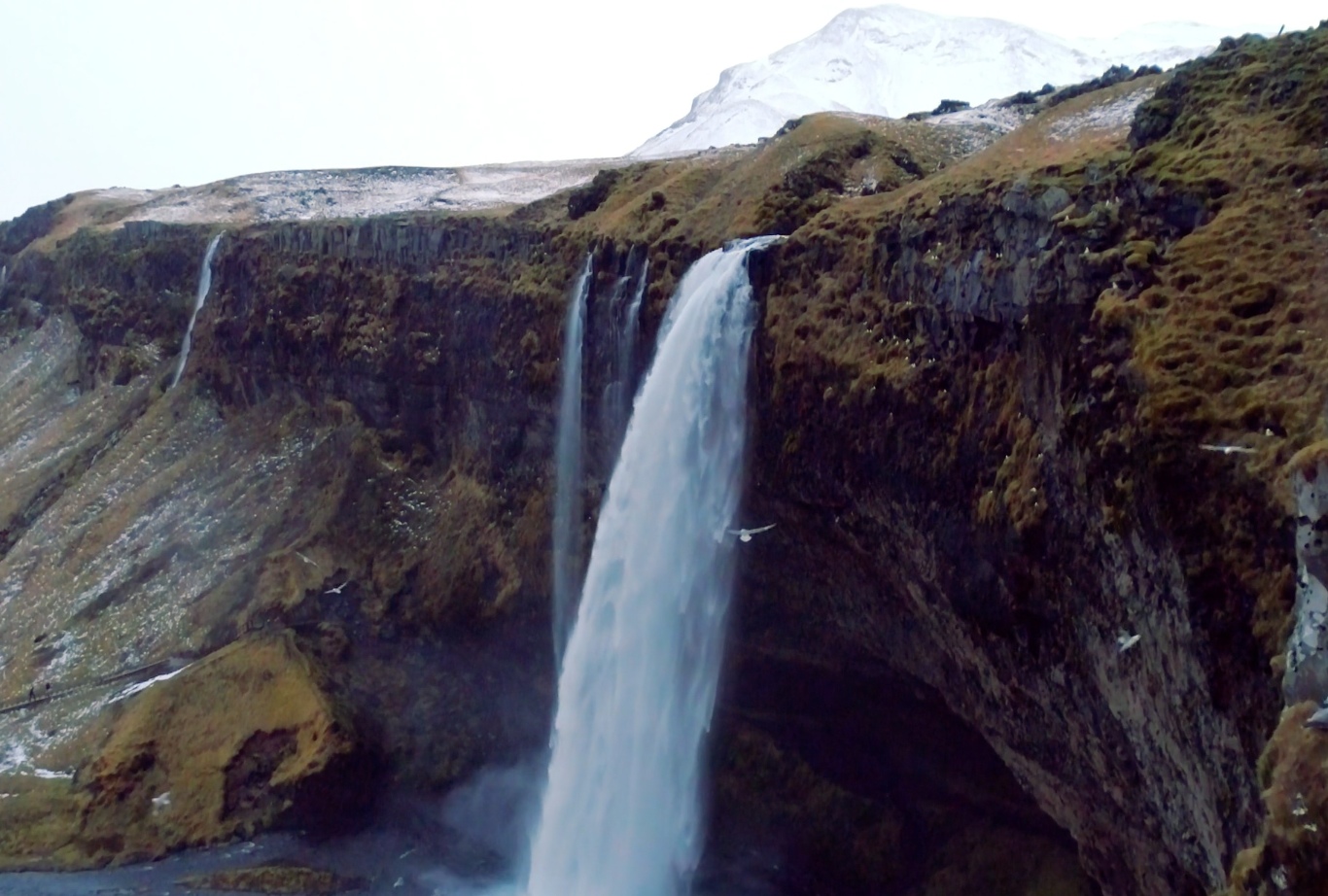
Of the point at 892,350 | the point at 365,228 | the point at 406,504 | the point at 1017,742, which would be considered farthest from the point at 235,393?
the point at 1017,742

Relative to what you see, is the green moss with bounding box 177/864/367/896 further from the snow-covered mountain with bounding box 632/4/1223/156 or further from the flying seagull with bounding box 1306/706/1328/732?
the snow-covered mountain with bounding box 632/4/1223/156

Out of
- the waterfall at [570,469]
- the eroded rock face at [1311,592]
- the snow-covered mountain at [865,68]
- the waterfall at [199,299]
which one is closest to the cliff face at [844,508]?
the eroded rock face at [1311,592]

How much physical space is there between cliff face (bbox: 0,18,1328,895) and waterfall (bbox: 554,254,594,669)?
0.81 metres

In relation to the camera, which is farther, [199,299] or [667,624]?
[199,299]

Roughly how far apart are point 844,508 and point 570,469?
10.5 m

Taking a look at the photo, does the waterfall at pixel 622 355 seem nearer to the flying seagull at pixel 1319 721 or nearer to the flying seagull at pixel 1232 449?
the flying seagull at pixel 1232 449

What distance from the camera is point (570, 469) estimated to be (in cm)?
2972

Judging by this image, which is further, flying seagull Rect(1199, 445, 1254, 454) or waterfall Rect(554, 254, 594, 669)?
waterfall Rect(554, 254, 594, 669)

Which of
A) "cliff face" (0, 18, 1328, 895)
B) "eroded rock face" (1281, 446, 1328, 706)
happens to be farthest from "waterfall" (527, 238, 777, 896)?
"eroded rock face" (1281, 446, 1328, 706)

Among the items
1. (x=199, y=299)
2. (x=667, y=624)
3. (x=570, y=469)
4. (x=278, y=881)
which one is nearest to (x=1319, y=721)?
(x=667, y=624)

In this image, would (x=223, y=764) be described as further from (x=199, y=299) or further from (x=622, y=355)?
(x=199, y=299)

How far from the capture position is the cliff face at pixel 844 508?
41.5ft

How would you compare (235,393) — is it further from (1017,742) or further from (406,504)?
(1017,742)

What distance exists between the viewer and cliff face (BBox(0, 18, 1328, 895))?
12.7m
